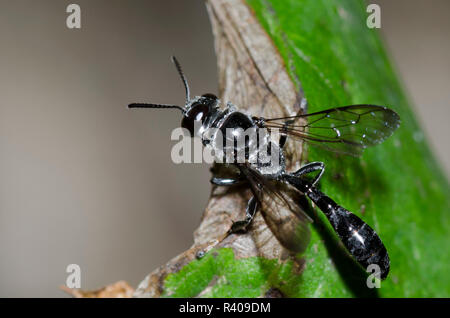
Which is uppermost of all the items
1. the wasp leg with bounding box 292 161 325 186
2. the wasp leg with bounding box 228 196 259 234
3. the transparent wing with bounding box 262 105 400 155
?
the transparent wing with bounding box 262 105 400 155

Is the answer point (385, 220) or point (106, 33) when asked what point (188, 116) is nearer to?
point (385, 220)

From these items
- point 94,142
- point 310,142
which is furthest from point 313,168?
point 94,142

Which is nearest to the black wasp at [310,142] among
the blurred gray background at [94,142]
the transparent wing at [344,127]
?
the transparent wing at [344,127]

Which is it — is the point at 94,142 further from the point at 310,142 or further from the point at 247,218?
the point at 247,218

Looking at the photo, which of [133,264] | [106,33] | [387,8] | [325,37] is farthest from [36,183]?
[387,8]

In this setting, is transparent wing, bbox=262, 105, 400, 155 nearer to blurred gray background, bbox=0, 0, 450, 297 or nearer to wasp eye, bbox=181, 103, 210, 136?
wasp eye, bbox=181, 103, 210, 136

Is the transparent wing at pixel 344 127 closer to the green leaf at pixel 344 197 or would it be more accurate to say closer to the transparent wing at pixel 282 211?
the green leaf at pixel 344 197

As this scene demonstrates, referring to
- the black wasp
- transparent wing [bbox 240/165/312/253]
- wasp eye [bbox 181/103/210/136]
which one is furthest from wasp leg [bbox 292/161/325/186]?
wasp eye [bbox 181/103/210/136]
